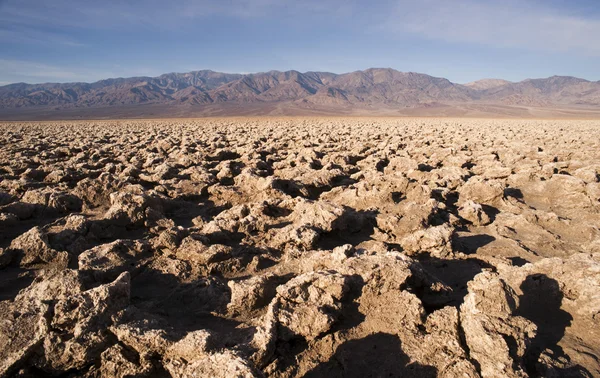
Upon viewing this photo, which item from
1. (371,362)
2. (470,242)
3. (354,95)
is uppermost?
(354,95)

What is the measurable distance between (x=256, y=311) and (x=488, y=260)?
7.69 feet

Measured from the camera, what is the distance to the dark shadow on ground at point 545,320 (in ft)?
6.55

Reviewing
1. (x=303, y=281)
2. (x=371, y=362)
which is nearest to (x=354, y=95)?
(x=303, y=281)

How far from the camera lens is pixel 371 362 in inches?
82.2

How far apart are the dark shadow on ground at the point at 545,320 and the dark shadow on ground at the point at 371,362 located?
0.65 metres

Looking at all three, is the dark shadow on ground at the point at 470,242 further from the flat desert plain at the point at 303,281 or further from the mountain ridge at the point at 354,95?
the mountain ridge at the point at 354,95

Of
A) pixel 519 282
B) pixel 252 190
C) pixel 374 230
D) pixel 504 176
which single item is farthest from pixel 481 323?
pixel 504 176

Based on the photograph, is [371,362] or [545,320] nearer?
[371,362]

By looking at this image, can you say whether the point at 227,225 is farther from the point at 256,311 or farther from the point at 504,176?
the point at 504,176

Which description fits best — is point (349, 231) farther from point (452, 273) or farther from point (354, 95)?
point (354, 95)

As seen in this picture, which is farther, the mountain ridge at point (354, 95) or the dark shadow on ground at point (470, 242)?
the mountain ridge at point (354, 95)

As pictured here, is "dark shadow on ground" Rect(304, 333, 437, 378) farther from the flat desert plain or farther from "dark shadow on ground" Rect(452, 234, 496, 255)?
"dark shadow on ground" Rect(452, 234, 496, 255)

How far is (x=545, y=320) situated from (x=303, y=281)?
1.81 meters

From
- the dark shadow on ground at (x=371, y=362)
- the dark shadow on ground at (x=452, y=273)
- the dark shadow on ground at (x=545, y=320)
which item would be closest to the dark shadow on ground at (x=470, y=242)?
the dark shadow on ground at (x=452, y=273)
